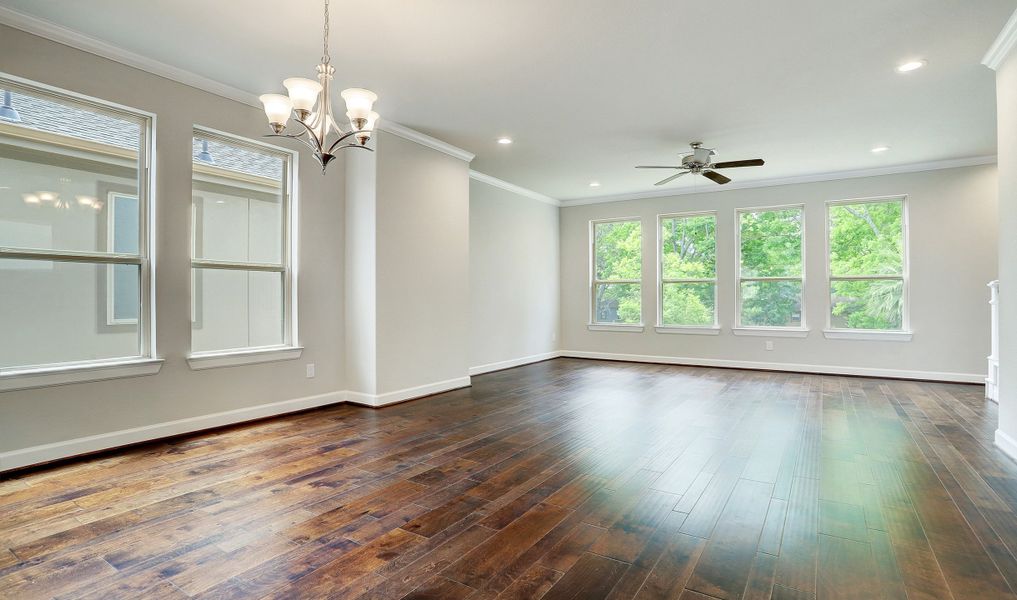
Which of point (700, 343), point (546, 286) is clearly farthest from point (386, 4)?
point (700, 343)

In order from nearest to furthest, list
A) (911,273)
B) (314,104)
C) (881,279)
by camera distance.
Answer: (314,104) → (911,273) → (881,279)

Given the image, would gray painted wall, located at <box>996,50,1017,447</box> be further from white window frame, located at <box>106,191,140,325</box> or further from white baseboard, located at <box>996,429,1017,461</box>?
white window frame, located at <box>106,191,140,325</box>

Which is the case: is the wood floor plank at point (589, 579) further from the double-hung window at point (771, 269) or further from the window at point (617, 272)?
the window at point (617, 272)

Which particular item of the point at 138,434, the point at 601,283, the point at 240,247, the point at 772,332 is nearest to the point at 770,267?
the point at 772,332

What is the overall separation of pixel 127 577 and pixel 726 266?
298 inches

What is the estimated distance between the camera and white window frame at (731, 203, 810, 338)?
23.2ft

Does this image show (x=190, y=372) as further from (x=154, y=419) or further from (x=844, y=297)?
(x=844, y=297)

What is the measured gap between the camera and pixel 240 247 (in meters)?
4.23

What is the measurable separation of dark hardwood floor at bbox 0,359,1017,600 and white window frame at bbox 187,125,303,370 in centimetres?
58

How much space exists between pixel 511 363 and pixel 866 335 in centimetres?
484

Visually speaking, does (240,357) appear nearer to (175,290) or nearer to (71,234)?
(175,290)

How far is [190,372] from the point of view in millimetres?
3818

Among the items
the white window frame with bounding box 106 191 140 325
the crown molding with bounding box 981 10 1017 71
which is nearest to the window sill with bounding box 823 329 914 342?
the crown molding with bounding box 981 10 1017 71

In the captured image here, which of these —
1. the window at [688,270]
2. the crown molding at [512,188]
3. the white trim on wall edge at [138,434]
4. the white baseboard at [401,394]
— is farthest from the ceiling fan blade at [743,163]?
the white trim on wall edge at [138,434]
